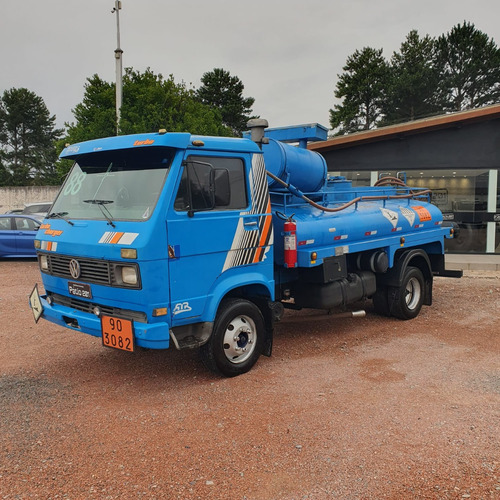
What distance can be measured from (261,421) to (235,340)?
3.57 feet

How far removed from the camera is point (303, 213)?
623cm

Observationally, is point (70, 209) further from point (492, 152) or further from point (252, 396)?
point (492, 152)

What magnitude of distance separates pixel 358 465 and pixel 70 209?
3.67 meters

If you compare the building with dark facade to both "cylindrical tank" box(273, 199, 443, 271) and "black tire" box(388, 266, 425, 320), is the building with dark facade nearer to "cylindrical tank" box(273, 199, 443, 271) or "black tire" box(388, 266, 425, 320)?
"cylindrical tank" box(273, 199, 443, 271)

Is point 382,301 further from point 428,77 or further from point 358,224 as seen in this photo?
point 428,77

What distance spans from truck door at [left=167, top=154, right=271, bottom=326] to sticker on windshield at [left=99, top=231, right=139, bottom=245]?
1.11ft

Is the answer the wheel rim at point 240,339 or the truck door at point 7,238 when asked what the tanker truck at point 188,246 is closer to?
the wheel rim at point 240,339

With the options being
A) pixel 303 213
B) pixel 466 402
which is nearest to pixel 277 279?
pixel 303 213

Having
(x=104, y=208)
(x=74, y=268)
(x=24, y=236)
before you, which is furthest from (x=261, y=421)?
(x=24, y=236)

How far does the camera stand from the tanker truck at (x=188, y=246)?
444cm

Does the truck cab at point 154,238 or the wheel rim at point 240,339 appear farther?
the wheel rim at point 240,339

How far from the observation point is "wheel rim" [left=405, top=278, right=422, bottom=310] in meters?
7.86

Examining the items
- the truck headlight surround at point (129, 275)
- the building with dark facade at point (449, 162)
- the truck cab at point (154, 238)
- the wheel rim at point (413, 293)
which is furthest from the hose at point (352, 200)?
the building with dark facade at point (449, 162)

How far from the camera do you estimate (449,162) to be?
1416 centimetres
